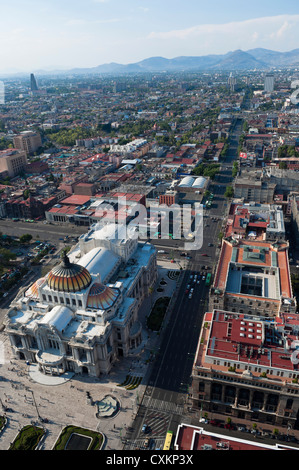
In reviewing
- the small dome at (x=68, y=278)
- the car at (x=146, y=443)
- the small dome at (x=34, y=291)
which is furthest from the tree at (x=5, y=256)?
the car at (x=146, y=443)

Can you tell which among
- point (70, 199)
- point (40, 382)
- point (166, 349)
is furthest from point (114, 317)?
point (70, 199)

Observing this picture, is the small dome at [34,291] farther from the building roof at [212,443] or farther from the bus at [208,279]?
the bus at [208,279]

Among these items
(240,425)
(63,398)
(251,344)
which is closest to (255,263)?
(251,344)

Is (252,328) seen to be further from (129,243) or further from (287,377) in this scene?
(129,243)

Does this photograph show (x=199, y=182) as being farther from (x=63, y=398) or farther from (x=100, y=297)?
(x=63, y=398)

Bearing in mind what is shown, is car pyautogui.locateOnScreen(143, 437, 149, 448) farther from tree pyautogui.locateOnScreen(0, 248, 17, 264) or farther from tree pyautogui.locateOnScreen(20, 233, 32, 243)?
tree pyautogui.locateOnScreen(20, 233, 32, 243)
